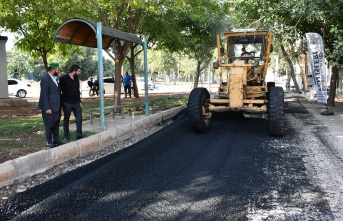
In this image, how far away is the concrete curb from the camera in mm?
5683

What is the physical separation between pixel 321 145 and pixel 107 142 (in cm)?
488

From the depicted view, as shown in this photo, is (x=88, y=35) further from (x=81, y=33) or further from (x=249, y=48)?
(x=249, y=48)

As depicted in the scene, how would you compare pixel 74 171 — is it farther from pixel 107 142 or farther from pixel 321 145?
pixel 321 145

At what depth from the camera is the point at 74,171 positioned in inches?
239

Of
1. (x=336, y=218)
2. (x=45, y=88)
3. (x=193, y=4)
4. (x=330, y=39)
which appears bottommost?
(x=336, y=218)

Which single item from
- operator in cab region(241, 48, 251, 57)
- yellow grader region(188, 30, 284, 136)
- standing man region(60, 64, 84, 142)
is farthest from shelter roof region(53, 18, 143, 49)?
operator in cab region(241, 48, 251, 57)

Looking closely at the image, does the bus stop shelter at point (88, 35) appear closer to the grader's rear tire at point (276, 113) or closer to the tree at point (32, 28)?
the grader's rear tire at point (276, 113)

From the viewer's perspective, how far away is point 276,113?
8562 mm

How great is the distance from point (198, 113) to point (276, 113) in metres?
1.87

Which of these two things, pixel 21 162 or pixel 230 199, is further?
pixel 21 162

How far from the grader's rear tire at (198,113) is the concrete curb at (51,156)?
6.12 feet

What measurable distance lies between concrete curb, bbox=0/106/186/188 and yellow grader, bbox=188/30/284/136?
199 centimetres

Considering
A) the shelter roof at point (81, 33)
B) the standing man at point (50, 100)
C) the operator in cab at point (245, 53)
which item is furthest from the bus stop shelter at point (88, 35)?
the operator in cab at point (245, 53)

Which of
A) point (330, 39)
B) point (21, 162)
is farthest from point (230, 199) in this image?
→ point (330, 39)
